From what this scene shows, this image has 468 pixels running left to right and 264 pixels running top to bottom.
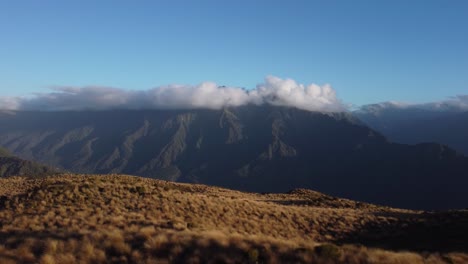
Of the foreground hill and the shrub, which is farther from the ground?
the shrub

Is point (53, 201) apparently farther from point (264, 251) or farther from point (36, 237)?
point (264, 251)

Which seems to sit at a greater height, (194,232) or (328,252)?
(328,252)

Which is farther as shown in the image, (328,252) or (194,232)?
(194,232)

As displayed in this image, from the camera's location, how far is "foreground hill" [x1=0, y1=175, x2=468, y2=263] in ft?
58.9

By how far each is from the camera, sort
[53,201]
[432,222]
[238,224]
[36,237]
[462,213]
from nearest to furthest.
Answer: [36,237], [238,224], [53,201], [432,222], [462,213]

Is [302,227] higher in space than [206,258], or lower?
lower

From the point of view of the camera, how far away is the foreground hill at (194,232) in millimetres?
17953

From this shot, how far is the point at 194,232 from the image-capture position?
2228cm

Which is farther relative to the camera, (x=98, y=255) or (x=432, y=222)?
(x=432, y=222)

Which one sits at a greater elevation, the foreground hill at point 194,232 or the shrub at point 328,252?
the shrub at point 328,252

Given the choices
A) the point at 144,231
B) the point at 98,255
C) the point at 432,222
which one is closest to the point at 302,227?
the point at 432,222

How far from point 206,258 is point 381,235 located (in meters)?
21.6

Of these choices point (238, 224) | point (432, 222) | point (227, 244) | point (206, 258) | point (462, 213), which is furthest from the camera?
point (462, 213)

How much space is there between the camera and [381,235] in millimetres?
33844
